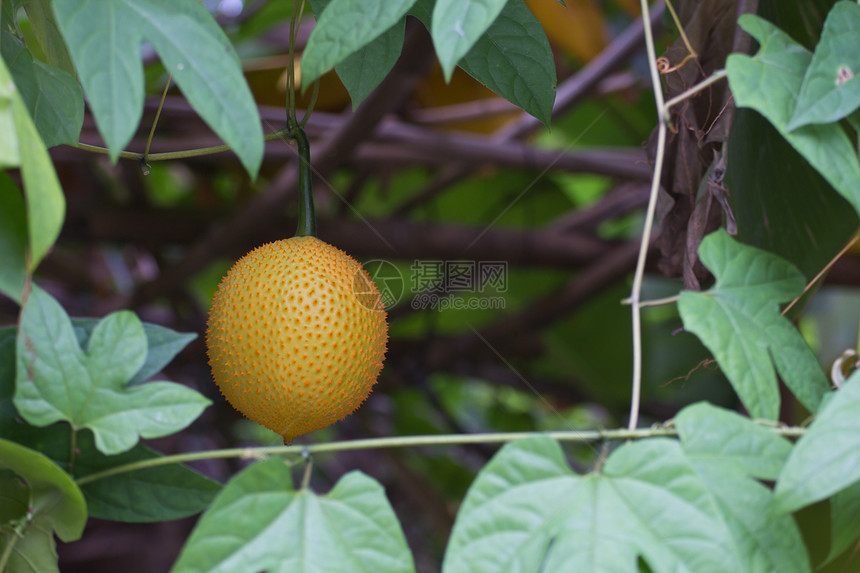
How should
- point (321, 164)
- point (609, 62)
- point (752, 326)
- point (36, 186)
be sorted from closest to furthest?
point (36, 186), point (752, 326), point (321, 164), point (609, 62)

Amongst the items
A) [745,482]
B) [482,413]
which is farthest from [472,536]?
[482,413]

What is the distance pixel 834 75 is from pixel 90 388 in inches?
17.2

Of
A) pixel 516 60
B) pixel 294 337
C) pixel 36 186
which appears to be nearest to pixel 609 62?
pixel 516 60

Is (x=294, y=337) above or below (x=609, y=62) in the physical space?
below

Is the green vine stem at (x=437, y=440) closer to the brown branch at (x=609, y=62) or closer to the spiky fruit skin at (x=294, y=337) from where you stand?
the spiky fruit skin at (x=294, y=337)

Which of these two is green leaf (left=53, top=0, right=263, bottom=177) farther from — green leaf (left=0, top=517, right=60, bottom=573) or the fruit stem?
green leaf (left=0, top=517, right=60, bottom=573)

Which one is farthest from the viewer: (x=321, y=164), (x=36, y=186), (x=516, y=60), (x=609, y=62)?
(x=609, y=62)

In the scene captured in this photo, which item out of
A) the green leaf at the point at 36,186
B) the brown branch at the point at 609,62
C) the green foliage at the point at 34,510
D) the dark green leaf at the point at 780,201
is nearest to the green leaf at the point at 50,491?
the green foliage at the point at 34,510

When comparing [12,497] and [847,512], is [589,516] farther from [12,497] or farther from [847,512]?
[12,497]

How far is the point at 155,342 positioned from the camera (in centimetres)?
45

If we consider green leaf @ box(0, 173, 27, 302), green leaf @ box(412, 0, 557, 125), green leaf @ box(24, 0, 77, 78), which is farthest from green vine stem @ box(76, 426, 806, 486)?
green leaf @ box(24, 0, 77, 78)

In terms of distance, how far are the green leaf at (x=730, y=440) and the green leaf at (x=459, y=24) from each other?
0.21 meters

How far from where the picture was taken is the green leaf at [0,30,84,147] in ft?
1.56

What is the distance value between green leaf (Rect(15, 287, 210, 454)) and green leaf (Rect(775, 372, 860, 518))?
0.93ft
